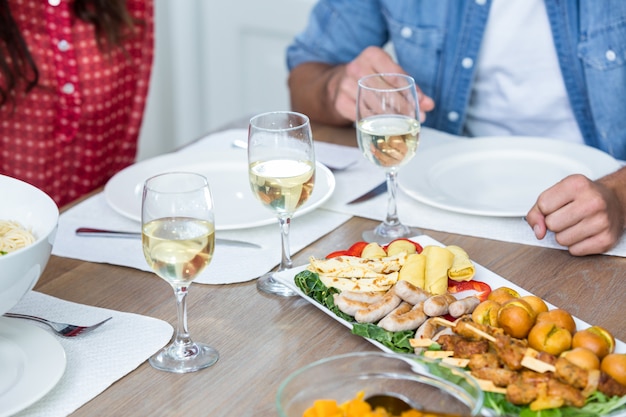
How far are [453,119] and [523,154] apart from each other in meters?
0.38

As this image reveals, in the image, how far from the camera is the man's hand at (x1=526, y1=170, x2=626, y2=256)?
122cm

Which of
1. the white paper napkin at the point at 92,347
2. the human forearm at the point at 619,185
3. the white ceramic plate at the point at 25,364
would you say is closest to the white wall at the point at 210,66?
the human forearm at the point at 619,185

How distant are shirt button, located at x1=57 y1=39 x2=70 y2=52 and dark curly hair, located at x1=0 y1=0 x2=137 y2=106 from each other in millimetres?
67

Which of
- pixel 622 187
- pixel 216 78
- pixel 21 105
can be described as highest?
pixel 622 187

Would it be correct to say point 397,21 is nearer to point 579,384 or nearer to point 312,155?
point 312,155

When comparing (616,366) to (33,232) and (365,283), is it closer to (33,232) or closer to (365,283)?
(365,283)

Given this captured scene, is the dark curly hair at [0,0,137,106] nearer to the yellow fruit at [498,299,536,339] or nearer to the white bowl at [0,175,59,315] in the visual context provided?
the white bowl at [0,175,59,315]

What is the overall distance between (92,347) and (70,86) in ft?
3.40

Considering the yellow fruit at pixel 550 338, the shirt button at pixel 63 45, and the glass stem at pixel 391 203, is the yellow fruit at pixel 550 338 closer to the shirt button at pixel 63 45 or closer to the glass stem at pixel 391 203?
the glass stem at pixel 391 203

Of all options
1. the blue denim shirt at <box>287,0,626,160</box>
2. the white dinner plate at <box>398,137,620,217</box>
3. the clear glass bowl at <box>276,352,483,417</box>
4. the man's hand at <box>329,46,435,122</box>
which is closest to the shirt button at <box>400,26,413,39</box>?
the blue denim shirt at <box>287,0,626,160</box>

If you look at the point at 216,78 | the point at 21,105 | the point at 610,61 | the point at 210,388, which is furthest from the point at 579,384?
the point at 216,78

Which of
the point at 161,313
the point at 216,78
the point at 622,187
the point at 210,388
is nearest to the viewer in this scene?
the point at 210,388

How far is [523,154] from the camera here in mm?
1602

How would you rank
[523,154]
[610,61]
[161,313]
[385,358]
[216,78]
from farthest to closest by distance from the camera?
[216,78] → [610,61] → [523,154] → [161,313] → [385,358]
